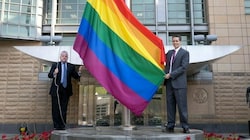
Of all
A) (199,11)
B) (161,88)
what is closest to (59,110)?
(161,88)

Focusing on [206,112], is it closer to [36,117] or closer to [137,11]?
[137,11]

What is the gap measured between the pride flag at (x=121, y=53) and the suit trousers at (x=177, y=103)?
0.33 metres

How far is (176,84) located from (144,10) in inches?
390

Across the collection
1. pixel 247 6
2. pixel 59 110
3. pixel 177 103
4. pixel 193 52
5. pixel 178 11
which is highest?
pixel 247 6

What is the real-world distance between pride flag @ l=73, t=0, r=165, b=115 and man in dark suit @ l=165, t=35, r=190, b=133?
0.77ft

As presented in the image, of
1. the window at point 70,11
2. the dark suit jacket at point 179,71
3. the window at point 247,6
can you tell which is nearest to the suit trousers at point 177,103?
the dark suit jacket at point 179,71

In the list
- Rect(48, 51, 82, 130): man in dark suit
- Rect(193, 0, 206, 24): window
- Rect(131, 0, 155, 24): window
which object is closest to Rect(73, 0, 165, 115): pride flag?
Rect(48, 51, 82, 130): man in dark suit

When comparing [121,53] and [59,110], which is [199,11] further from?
[59,110]

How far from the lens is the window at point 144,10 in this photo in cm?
1424

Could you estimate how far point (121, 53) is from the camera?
5.44 metres

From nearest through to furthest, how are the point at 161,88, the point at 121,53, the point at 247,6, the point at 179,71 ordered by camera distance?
the point at 179,71 < the point at 121,53 < the point at 161,88 < the point at 247,6

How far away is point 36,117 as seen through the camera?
1340 centimetres

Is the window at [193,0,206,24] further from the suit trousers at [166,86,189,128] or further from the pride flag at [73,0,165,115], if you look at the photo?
the suit trousers at [166,86,189,128]

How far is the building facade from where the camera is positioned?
1315 centimetres
